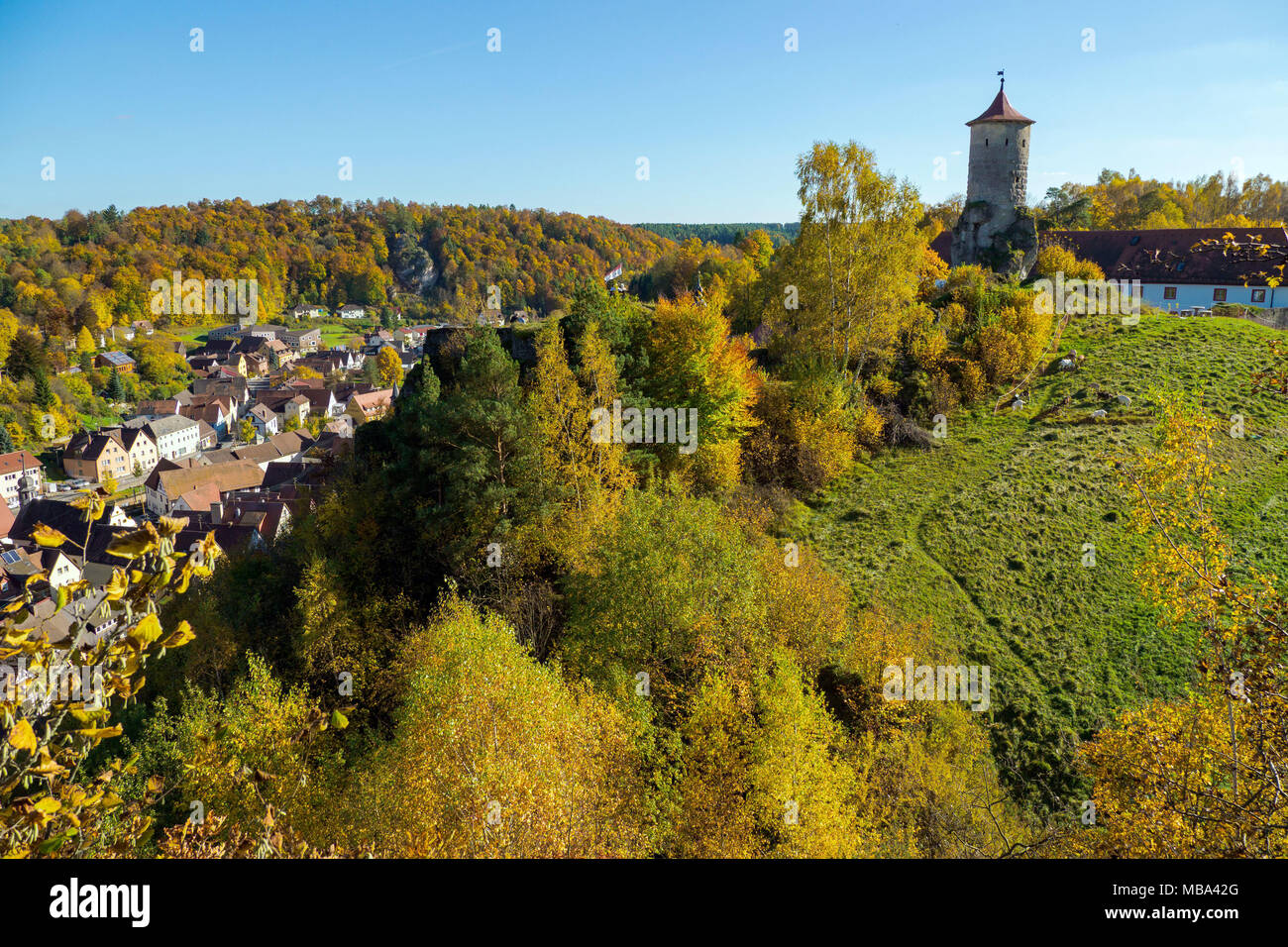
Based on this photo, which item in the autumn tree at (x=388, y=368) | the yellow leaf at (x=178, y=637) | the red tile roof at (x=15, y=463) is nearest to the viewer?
the yellow leaf at (x=178, y=637)

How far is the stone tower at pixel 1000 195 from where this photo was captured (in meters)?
40.5

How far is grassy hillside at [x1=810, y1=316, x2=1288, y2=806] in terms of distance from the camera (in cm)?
1820

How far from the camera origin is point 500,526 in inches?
799

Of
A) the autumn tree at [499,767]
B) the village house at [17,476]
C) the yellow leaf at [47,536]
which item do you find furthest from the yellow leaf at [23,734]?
the village house at [17,476]

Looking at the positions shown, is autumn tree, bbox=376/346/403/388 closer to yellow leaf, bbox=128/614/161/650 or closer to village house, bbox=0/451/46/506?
village house, bbox=0/451/46/506

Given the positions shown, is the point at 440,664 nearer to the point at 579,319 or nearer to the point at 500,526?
the point at 500,526

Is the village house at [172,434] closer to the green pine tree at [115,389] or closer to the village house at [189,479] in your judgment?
the village house at [189,479]

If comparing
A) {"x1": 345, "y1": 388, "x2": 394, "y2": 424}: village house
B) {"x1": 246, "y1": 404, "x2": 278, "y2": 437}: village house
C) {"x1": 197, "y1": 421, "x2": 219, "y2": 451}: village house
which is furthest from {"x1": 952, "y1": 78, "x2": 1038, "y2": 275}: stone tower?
{"x1": 197, "y1": 421, "x2": 219, "y2": 451}: village house

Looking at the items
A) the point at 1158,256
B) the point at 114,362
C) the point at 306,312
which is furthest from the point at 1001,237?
the point at 306,312

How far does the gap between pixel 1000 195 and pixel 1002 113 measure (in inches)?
166

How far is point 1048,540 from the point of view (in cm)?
2338

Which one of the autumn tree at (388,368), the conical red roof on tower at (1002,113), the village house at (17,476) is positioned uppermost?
the conical red roof on tower at (1002,113)

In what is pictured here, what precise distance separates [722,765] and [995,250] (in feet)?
122
